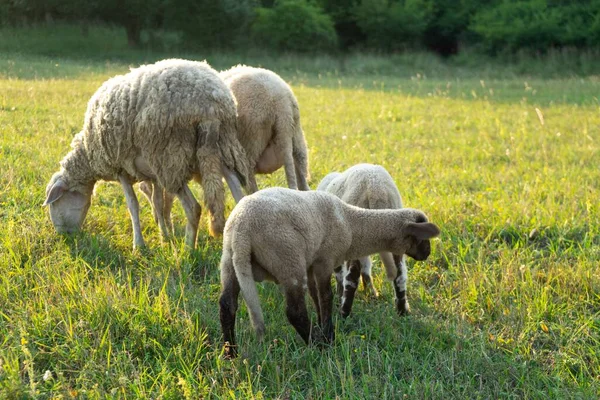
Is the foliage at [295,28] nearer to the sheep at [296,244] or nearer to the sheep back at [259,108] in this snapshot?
the sheep back at [259,108]

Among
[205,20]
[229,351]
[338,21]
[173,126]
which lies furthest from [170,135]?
[338,21]

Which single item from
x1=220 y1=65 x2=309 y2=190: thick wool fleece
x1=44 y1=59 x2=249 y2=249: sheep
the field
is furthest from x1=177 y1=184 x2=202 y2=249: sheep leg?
x1=220 y1=65 x2=309 y2=190: thick wool fleece

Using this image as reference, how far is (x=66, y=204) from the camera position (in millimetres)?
5738

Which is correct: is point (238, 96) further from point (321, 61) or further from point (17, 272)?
point (321, 61)

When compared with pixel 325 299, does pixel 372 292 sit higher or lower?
lower

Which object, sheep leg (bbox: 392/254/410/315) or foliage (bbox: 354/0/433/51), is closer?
sheep leg (bbox: 392/254/410/315)

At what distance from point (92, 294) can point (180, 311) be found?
520 mm

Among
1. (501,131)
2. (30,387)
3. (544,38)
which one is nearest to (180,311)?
(30,387)

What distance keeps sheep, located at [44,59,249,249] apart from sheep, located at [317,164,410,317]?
1.02 metres

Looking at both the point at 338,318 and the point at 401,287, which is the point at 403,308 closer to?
the point at 401,287

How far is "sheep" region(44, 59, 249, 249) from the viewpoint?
201 inches

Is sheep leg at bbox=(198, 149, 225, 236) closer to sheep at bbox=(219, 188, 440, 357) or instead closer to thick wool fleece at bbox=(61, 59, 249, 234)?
thick wool fleece at bbox=(61, 59, 249, 234)

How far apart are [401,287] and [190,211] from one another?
1.82 meters

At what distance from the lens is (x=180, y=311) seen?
395 cm
